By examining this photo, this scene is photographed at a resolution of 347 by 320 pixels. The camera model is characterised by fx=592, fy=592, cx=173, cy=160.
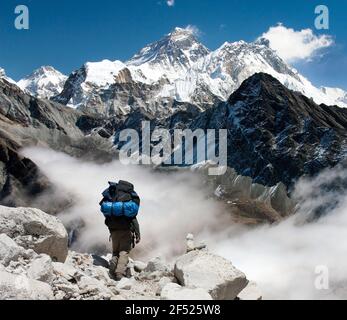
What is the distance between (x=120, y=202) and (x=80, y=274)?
323 cm

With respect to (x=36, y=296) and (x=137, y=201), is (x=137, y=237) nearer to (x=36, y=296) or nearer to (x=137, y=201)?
(x=137, y=201)

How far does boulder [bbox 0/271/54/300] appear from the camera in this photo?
42.4 feet

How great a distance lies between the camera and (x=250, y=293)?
19.6m

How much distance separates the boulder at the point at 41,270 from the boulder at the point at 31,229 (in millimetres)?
2249

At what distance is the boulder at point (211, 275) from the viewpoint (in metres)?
→ 17.2

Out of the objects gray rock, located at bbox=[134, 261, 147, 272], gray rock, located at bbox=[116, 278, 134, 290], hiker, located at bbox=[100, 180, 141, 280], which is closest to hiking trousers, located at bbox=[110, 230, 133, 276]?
hiker, located at bbox=[100, 180, 141, 280]

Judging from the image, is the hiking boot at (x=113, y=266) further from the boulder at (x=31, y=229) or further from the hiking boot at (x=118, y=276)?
the boulder at (x=31, y=229)

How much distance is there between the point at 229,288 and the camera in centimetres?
1780

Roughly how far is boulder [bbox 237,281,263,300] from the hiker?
3958 mm

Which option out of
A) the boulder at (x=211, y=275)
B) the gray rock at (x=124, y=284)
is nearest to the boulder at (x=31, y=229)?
the gray rock at (x=124, y=284)

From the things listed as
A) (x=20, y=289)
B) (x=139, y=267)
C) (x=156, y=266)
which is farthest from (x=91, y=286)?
(x=139, y=267)

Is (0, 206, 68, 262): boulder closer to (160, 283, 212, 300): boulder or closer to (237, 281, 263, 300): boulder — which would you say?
(160, 283, 212, 300): boulder
